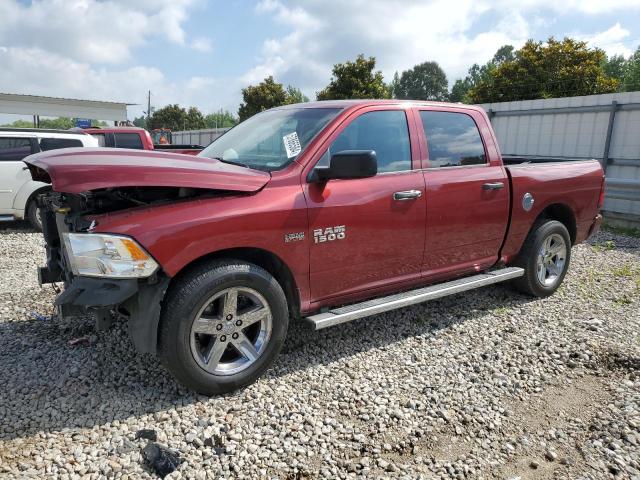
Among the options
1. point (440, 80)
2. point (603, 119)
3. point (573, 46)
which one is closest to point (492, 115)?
point (603, 119)

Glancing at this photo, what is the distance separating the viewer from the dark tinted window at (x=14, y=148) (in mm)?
8430

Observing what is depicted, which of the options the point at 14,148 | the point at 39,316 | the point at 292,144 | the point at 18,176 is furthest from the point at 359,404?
the point at 14,148

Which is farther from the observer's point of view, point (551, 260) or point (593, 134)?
point (593, 134)

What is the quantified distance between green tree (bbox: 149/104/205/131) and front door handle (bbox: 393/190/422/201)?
62531 mm

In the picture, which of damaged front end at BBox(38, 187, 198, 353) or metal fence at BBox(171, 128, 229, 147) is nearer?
damaged front end at BBox(38, 187, 198, 353)

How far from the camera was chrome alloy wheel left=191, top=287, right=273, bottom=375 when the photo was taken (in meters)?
3.08

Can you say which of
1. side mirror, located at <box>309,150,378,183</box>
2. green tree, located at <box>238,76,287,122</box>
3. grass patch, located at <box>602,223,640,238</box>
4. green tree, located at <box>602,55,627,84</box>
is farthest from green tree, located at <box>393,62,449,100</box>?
side mirror, located at <box>309,150,378,183</box>

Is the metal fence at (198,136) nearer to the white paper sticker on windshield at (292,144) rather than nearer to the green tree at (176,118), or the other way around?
the white paper sticker on windshield at (292,144)

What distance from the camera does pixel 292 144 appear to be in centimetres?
359

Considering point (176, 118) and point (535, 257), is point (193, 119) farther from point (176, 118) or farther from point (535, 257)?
point (535, 257)

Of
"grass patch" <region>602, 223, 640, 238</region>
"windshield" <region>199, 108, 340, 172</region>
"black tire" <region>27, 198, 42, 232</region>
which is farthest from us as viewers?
"grass patch" <region>602, 223, 640, 238</region>

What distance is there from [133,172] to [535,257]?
3918mm

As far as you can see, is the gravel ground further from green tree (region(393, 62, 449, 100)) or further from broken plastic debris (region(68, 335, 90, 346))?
green tree (region(393, 62, 449, 100))

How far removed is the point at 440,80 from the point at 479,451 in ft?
309
